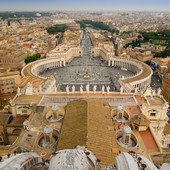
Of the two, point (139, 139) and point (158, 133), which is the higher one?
point (139, 139)

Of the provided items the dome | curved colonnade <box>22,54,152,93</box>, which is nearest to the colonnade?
curved colonnade <box>22,54,152,93</box>

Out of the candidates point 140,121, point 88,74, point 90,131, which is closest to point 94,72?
point 88,74

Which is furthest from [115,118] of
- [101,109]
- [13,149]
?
[13,149]

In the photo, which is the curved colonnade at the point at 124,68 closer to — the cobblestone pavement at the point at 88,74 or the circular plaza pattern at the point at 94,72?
the circular plaza pattern at the point at 94,72

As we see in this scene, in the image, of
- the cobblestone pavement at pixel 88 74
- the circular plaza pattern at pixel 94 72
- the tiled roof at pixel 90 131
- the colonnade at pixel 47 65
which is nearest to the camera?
the tiled roof at pixel 90 131

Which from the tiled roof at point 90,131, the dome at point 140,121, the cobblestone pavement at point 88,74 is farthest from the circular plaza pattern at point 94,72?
the tiled roof at point 90,131

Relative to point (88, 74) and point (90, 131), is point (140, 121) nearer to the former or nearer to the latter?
point (90, 131)

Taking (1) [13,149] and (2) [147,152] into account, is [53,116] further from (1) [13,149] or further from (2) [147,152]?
(2) [147,152]
